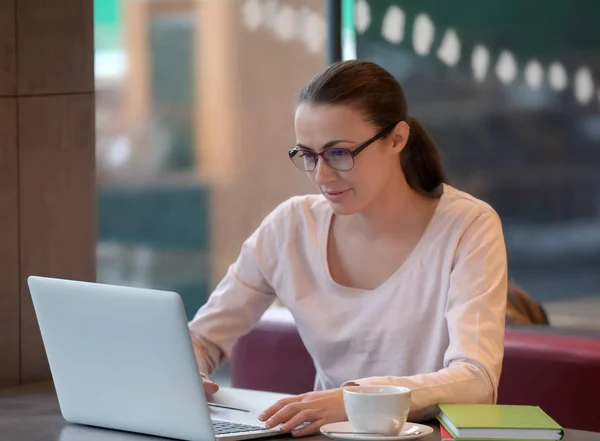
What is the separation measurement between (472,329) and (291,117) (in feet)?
13.6

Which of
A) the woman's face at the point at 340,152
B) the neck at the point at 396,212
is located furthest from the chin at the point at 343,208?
the neck at the point at 396,212

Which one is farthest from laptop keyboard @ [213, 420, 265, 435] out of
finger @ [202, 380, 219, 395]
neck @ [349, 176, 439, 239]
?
neck @ [349, 176, 439, 239]

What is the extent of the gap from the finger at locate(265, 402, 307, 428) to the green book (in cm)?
22

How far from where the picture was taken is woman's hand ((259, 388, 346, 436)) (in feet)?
5.42

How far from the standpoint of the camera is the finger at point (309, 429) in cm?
165

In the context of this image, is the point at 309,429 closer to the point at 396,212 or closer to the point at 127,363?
the point at 127,363

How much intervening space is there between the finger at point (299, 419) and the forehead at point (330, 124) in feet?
1.87

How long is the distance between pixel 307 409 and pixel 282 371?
48.9 inches

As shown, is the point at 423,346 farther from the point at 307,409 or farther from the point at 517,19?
the point at 517,19

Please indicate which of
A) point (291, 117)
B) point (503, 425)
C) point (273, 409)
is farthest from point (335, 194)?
point (291, 117)

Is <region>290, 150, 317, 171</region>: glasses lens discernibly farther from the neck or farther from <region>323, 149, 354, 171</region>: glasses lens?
the neck

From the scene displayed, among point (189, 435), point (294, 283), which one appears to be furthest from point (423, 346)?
point (189, 435)

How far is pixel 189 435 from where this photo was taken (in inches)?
62.9

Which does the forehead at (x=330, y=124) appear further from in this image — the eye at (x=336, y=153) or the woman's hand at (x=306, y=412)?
the woman's hand at (x=306, y=412)
